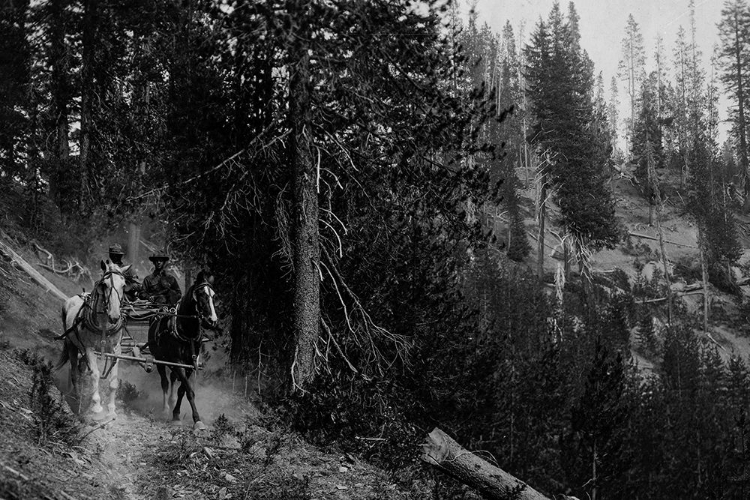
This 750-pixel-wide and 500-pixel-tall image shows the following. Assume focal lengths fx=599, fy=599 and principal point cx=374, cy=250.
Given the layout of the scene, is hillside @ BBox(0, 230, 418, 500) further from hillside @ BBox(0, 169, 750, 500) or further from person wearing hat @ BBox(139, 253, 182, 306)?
person wearing hat @ BBox(139, 253, 182, 306)

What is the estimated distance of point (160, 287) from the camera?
11.8m

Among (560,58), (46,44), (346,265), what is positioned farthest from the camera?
(560,58)

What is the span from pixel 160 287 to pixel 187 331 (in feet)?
8.20

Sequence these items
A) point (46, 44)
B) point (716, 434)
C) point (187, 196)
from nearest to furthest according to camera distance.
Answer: point (187, 196) → point (46, 44) → point (716, 434)

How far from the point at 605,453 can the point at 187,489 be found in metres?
11.8

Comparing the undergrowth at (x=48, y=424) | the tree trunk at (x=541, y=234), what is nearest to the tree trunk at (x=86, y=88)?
the undergrowth at (x=48, y=424)

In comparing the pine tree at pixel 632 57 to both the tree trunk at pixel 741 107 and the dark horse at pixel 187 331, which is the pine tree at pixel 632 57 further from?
the dark horse at pixel 187 331

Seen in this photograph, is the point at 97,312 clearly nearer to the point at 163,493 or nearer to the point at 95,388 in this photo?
the point at 95,388

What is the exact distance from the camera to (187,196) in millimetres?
9875

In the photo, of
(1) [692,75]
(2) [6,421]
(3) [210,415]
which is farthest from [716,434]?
(1) [692,75]

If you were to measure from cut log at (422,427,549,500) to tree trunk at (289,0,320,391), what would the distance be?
210cm

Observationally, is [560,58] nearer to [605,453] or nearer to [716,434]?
[716,434]

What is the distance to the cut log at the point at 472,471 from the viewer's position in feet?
27.5

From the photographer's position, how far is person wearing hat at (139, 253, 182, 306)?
11.5 meters
